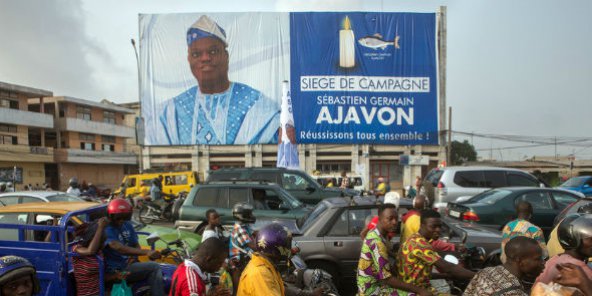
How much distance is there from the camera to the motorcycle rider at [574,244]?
2.50m

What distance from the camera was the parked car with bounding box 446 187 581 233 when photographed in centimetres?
781

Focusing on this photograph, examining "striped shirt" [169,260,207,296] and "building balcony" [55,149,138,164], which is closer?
"striped shirt" [169,260,207,296]

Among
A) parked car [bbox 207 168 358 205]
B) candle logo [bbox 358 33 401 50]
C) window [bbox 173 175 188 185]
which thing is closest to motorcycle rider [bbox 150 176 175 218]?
window [bbox 173 175 188 185]

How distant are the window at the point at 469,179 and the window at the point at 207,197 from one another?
705 cm

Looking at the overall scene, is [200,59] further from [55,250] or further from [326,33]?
[55,250]

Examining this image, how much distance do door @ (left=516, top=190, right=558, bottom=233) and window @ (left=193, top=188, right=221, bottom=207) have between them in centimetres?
653

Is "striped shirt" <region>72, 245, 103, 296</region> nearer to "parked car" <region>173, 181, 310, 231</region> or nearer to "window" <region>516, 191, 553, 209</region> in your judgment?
"parked car" <region>173, 181, 310, 231</region>

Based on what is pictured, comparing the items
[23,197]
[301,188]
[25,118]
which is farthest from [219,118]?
[23,197]

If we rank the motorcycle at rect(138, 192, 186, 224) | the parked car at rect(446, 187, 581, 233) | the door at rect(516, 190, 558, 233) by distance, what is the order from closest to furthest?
1. the parked car at rect(446, 187, 581, 233)
2. the door at rect(516, 190, 558, 233)
3. the motorcycle at rect(138, 192, 186, 224)

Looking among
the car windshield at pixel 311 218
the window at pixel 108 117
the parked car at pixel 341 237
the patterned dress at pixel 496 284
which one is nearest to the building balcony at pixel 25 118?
the window at pixel 108 117

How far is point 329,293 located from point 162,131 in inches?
1313

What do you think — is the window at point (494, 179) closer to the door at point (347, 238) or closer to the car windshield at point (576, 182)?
the car windshield at point (576, 182)

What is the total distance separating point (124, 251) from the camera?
12.7 feet

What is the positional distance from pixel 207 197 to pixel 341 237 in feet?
13.5
